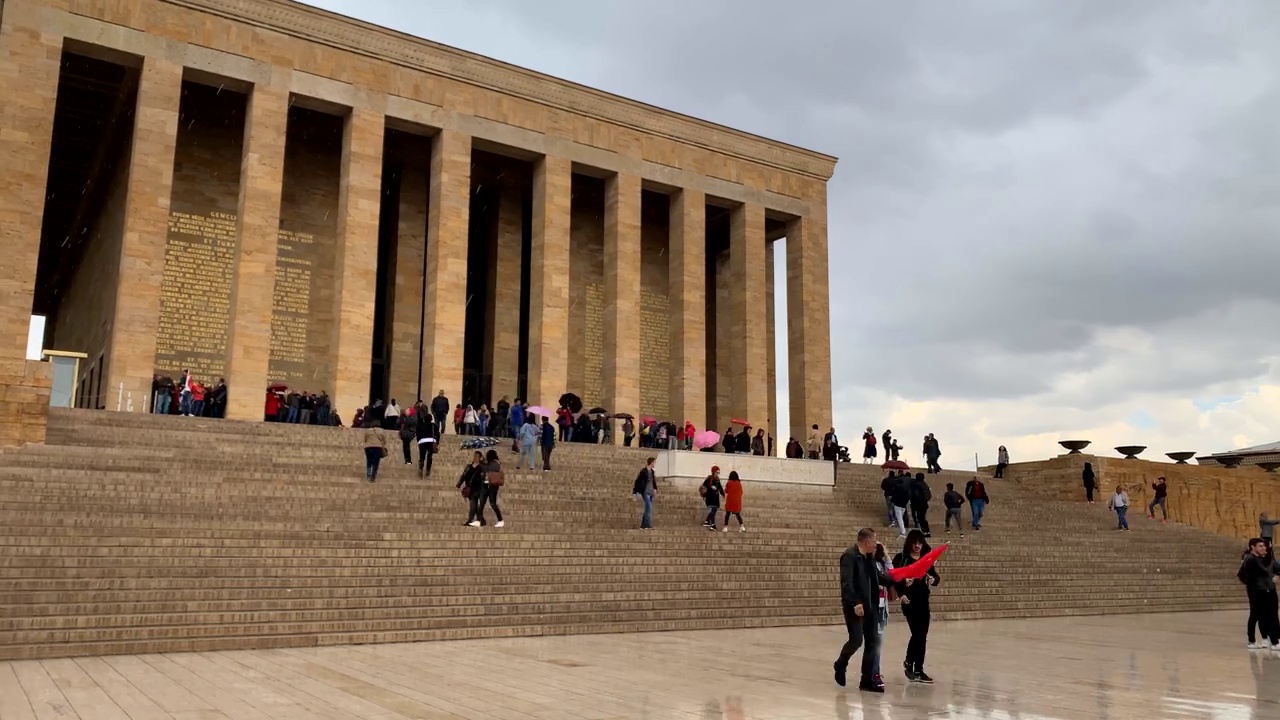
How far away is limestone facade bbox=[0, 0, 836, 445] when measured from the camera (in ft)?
67.9

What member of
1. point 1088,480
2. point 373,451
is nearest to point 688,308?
point 1088,480

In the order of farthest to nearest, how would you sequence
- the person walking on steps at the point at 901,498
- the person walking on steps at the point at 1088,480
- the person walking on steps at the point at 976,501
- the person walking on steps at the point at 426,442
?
the person walking on steps at the point at 1088,480 < the person walking on steps at the point at 976,501 < the person walking on steps at the point at 901,498 < the person walking on steps at the point at 426,442

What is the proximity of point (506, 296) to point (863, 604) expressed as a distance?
2177cm

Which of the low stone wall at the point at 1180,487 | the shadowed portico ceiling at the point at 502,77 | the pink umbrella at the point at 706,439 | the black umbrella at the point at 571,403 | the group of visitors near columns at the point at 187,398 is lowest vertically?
the low stone wall at the point at 1180,487

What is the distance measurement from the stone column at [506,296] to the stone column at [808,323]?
27.3ft

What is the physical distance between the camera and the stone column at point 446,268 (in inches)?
921

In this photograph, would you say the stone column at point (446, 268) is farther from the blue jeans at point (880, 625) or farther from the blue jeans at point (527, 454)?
the blue jeans at point (880, 625)

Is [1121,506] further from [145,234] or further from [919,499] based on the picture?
[145,234]

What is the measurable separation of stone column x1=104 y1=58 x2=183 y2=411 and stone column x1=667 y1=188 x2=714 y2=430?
13090 mm

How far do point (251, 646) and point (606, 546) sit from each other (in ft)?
15.5

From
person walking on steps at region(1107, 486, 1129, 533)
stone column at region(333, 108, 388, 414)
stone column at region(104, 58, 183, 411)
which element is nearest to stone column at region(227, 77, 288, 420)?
stone column at region(333, 108, 388, 414)

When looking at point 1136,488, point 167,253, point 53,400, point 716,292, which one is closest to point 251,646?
point 53,400

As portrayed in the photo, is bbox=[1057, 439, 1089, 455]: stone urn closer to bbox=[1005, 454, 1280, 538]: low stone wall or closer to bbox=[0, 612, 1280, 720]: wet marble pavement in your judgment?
bbox=[1005, 454, 1280, 538]: low stone wall

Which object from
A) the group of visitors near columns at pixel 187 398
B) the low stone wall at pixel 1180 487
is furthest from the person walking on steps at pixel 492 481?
the low stone wall at pixel 1180 487
